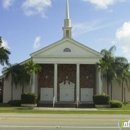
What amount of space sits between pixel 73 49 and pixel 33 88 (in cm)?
771

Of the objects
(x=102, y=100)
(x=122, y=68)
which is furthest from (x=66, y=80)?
(x=122, y=68)

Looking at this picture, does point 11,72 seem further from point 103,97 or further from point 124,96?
point 124,96

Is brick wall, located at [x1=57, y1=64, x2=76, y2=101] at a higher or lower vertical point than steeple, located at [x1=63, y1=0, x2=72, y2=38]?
lower

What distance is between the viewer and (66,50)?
38375mm

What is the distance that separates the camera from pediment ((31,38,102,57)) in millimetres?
37875

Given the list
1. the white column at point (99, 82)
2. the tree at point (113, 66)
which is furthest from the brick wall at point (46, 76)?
the tree at point (113, 66)

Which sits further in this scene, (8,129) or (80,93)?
(80,93)

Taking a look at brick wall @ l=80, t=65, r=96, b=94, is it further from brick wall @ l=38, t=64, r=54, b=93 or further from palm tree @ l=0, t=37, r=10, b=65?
palm tree @ l=0, t=37, r=10, b=65

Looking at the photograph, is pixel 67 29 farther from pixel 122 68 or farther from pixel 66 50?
pixel 122 68

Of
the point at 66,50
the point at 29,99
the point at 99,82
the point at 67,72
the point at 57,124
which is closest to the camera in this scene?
the point at 57,124

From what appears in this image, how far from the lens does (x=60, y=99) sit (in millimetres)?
40062

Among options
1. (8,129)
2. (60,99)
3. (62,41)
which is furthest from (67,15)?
(8,129)

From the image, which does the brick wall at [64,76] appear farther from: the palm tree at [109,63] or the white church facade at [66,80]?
the palm tree at [109,63]

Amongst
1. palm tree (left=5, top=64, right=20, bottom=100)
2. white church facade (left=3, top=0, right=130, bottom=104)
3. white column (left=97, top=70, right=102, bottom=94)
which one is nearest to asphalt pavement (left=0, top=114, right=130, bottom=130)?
white column (left=97, top=70, right=102, bottom=94)
